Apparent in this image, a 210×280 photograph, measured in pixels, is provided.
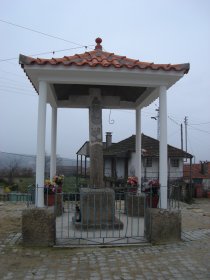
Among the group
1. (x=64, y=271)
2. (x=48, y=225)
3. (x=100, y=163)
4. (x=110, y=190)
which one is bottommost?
(x=64, y=271)

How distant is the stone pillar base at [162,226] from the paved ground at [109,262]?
0.22 m

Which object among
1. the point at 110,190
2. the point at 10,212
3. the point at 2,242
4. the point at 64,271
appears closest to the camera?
the point at 64,271

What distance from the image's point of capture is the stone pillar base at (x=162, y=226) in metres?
7.13

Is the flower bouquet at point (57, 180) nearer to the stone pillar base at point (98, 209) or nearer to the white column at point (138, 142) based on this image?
the stone pillar base at point (98, 209)

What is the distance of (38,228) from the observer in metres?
6.88

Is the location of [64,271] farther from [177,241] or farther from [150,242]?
[177,241]

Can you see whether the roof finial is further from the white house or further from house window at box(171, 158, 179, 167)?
house window at box(171, 158, 179, 167)

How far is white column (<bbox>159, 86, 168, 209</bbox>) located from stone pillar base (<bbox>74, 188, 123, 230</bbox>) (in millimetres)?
1220

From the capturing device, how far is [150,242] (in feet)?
23.4

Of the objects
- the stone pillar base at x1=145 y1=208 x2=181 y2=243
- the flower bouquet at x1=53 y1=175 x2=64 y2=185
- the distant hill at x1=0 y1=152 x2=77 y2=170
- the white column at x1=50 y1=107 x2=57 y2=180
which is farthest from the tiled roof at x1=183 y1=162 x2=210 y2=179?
the stone pillar base at x1=145 y1=208 x2=181 y2=243

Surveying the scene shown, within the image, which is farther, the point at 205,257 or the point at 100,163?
the point at 100,163

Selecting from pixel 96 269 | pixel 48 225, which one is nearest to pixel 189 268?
pixel 96 269

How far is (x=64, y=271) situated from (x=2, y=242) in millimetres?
2410

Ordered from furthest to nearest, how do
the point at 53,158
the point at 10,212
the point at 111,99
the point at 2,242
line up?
1. the point at 10,212
2. the point at 53,158
3. the point at 111,99
4. the point at 2,242
